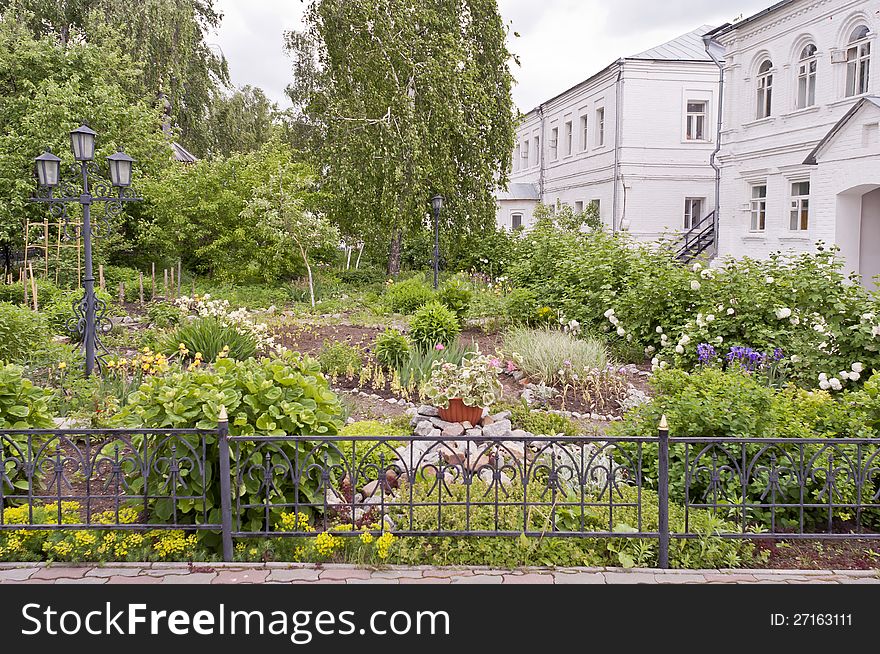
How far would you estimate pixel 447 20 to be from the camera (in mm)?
17422

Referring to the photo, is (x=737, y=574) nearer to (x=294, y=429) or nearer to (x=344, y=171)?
(x=294, y=429)

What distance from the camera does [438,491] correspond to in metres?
4.09

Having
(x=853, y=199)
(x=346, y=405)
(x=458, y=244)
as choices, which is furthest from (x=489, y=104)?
(x=346, y=405)

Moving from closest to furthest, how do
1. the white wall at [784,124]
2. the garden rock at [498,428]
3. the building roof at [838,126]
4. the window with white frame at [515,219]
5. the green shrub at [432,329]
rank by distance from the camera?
the garden rock at [498,428] < the green shrub at [432,329] < the building roof at [838,126] < the white wall at [784,124] < the window with white frame at [515,219]

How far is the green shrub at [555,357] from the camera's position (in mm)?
7676

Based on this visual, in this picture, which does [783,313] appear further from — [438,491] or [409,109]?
[409,109]

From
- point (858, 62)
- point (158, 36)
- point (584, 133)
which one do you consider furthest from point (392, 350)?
point (584, 133)

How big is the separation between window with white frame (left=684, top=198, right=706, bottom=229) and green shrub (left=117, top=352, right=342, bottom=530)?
20.3 m

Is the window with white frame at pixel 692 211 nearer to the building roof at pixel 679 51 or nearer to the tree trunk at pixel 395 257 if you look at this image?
the building roof at pixel 679 51

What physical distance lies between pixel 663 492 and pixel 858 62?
573 inches

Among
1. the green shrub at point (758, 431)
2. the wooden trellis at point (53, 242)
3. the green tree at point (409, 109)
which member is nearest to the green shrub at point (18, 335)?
the green shrub at point (758, 431)

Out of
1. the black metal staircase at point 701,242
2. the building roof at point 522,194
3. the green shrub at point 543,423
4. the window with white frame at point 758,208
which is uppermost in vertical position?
the building roof at point 522,194

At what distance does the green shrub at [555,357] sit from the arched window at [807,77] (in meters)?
11.1

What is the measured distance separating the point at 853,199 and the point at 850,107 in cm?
179
